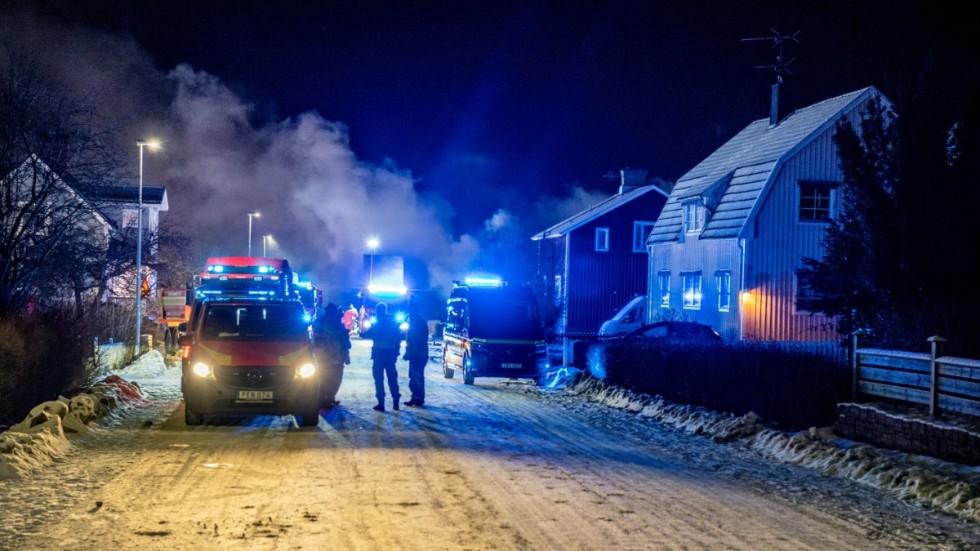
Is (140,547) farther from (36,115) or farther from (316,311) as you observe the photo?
(316,311)

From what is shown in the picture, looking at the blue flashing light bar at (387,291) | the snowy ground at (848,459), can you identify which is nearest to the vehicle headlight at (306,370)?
the snowy ground at (848,459)

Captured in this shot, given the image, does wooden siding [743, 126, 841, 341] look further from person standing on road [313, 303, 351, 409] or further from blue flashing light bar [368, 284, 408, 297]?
person standing on road [313, 303, 351, 409]

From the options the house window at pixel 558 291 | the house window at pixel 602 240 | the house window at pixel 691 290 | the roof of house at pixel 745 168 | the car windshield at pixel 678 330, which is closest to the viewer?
the car windshield at pixel 678 330

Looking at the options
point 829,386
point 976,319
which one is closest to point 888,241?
point 976,319

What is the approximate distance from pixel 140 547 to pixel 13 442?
4514 millimetres

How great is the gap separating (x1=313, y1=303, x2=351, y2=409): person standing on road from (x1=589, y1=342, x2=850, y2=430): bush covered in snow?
→ 19.3 feet

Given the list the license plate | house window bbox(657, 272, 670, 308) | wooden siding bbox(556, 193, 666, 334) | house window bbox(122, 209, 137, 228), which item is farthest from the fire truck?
wooden siding bbox(556, 193, 666, 334)

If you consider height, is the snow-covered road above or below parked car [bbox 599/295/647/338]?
below

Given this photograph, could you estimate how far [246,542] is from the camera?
24.9ft

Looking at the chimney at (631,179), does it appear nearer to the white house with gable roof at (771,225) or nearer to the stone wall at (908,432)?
the white house with gable roof at (771,225)

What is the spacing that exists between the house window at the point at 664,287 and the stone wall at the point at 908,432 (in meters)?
27.7

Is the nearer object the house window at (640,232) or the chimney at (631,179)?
the house window at (640,232)

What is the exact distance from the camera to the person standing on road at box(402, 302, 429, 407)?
18.4 meters

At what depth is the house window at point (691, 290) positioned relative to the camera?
37969mm
